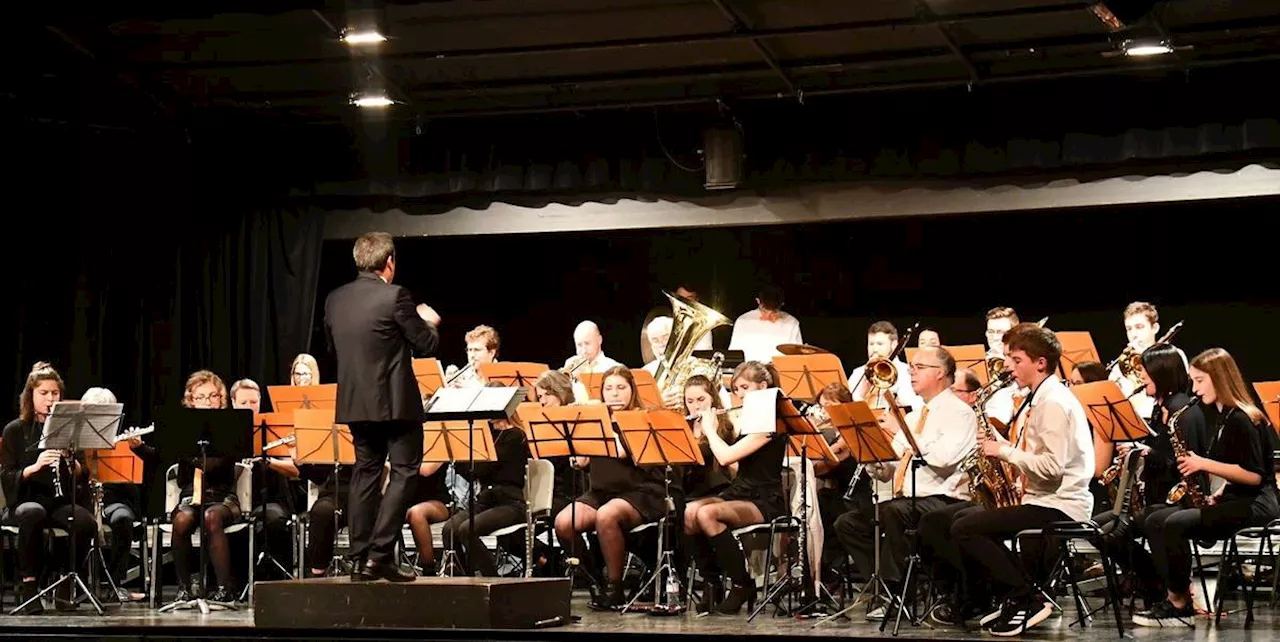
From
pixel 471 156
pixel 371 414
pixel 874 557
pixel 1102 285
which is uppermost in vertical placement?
Result: pixel 471 156

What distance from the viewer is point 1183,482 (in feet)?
23.2

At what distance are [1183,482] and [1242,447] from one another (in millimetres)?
441

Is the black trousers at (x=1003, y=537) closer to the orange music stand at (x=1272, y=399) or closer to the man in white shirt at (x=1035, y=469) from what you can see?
the man in white shirt at (x=1035, y=469)

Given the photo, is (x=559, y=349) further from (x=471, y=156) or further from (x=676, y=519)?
(x=676, y=519)

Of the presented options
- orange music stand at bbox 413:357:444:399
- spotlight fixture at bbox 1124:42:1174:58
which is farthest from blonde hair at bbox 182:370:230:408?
spotlight fixture at bbox 1124:42:1174:58

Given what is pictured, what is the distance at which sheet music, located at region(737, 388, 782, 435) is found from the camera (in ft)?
22.1

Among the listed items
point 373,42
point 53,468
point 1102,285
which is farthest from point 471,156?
point 1102,285

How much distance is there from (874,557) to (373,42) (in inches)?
167

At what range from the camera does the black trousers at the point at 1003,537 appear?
20.8ft

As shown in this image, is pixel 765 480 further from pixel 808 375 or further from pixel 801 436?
pixel 808 375

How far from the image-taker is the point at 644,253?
39.4ft

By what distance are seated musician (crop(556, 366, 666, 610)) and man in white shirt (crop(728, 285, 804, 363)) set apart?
2.48m

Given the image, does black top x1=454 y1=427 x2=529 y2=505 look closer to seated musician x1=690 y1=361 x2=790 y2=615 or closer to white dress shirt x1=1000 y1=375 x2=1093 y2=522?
seated musician x1=690 y1=361 x2=790 y2=615

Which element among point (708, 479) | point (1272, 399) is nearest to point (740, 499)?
point (708, 479)
